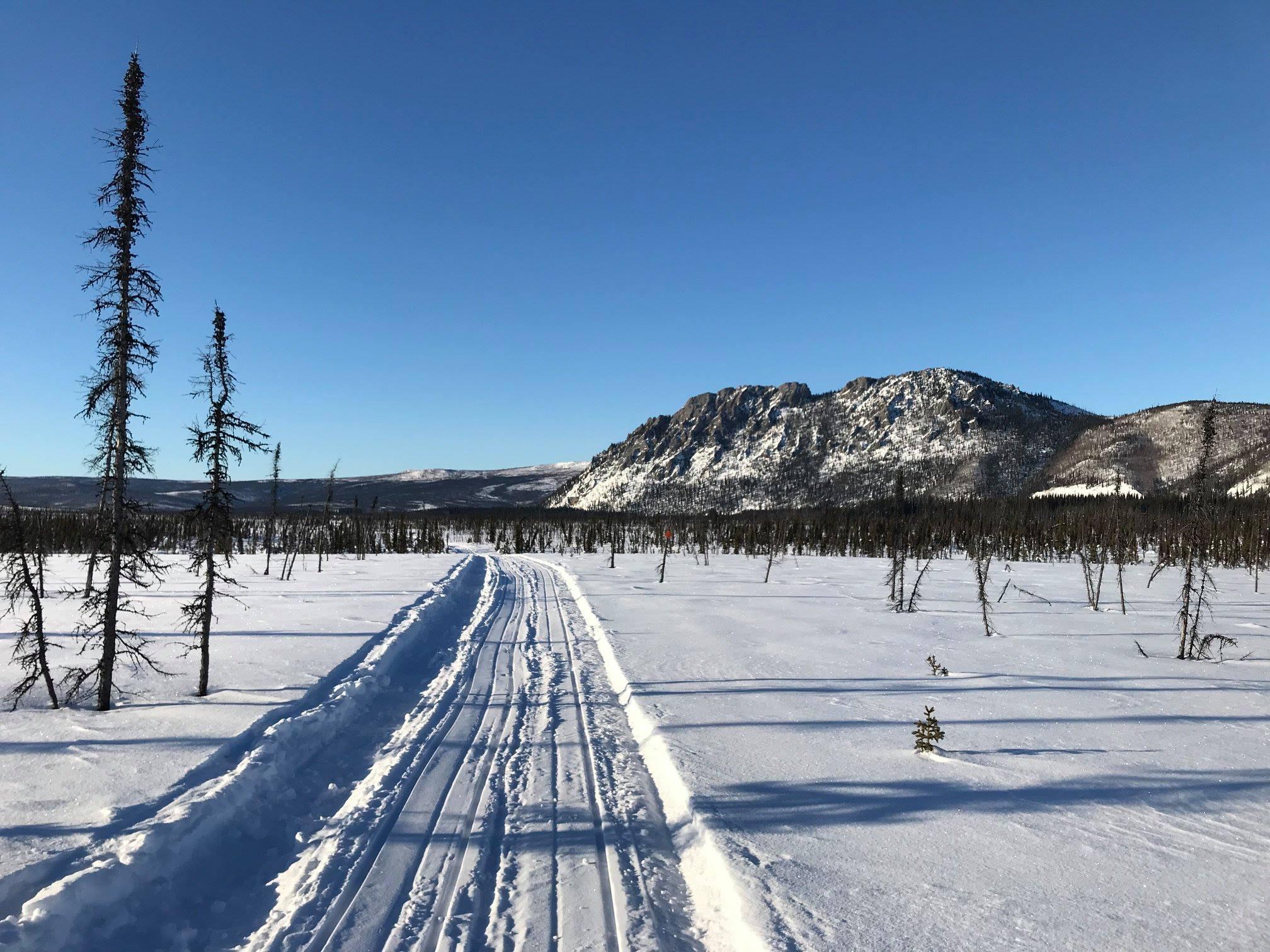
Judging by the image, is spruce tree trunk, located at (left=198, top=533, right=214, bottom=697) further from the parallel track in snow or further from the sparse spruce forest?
the parallel track in snow

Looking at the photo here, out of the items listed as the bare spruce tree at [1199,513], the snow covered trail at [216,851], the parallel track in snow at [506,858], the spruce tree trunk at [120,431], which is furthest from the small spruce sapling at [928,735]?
the bare spruce tree at [1199,513]

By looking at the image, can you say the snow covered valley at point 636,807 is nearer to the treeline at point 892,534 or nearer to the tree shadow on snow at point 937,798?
the tree shadow on snow at point 937,798

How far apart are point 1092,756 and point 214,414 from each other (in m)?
13.7

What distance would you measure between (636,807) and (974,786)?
3493 millimetres

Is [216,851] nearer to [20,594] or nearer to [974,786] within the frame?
[974,786]

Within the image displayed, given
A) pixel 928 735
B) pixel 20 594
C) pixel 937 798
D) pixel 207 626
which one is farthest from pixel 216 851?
pixel 20 594

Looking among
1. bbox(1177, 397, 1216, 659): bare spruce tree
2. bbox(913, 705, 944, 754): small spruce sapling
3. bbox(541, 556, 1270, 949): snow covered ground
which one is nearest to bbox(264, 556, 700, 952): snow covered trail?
bbox(541, 556, 1270, 949): snow covered ground

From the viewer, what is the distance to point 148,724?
8438 mm

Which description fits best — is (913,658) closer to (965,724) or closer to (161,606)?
(965,724)

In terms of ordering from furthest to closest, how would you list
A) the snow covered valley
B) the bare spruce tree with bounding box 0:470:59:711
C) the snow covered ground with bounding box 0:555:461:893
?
the bare spruce tree with bounding box 0:470:59:711 → the snow covered ground with bounding box 0:555:461:893 → the snow covered valley

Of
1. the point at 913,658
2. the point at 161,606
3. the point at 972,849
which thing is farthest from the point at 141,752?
the point at 161,606

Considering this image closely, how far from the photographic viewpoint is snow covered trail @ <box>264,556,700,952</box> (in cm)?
421

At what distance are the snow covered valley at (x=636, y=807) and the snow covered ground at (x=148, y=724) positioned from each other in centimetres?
5

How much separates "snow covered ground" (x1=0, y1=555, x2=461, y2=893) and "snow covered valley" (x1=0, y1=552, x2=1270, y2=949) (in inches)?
2.1
